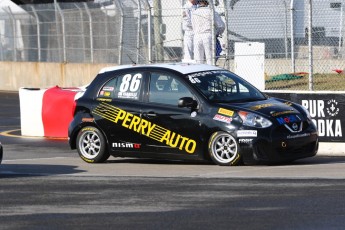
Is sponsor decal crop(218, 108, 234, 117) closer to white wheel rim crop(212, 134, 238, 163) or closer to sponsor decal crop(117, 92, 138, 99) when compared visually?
white wheel rim crop(212, 134, 238, 163)

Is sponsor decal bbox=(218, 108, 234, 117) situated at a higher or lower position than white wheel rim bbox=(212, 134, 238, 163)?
higher

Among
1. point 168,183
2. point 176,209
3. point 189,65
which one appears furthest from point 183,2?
point 176,209

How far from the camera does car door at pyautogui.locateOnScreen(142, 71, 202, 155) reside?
15.3 metres

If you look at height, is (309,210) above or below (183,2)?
below

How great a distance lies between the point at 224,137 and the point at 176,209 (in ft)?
13.4

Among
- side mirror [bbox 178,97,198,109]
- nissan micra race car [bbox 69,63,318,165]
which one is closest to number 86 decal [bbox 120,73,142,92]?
nissan micra race car [bbox 69,63,318,165]

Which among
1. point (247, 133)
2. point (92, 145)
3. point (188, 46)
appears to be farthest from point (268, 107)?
point (188, 46)

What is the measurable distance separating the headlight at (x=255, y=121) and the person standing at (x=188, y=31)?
23.3ft

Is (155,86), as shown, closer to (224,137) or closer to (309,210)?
(224,137)

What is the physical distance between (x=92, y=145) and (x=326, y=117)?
12.5 feet

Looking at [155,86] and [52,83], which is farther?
[52,83]

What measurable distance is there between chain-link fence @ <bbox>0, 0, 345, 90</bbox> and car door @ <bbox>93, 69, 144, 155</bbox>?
3.83 meters

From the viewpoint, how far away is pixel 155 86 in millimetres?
15789

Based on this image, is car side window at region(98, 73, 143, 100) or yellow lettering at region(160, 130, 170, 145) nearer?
yellow lettering at region(160, 130, 170, 145)
